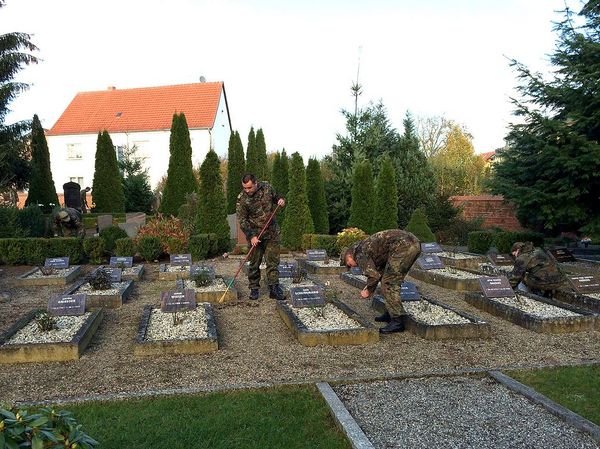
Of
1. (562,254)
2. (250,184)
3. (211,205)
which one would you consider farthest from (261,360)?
(211,205)

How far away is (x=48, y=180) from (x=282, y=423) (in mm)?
24553

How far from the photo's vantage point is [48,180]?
24766 millimetres

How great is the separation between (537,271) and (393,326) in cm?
313

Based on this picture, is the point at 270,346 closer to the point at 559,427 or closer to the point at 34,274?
the point at 559,427

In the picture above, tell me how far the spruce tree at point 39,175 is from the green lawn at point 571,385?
945 inches

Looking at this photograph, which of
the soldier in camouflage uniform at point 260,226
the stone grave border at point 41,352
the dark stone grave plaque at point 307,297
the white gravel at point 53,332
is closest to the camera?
the stone grave border at point 41,352

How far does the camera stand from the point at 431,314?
23.6ft

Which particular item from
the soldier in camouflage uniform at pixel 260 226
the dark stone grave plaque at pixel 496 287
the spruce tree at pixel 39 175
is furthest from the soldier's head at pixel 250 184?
the spruce tree at pixel 39 175

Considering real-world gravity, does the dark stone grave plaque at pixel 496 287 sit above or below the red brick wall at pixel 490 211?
below

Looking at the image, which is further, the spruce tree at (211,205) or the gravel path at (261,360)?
the spruce tree at (211,205)

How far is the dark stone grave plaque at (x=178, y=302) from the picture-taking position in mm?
6839

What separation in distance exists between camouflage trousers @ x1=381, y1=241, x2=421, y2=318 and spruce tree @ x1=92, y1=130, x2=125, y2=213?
21803mm

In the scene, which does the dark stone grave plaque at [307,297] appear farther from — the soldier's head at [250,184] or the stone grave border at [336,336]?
the soldier's head at [250,184]

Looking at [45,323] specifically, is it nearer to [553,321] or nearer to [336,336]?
[336,336]
